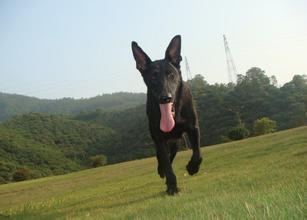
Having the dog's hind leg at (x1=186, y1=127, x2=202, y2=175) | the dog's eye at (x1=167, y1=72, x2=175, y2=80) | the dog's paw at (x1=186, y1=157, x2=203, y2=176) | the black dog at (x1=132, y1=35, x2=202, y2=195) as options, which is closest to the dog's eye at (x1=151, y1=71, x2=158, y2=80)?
the black dog at (x1=132, y1=35, x2=202, y2=195)

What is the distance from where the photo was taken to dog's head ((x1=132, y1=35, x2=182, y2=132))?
8516 millimetres

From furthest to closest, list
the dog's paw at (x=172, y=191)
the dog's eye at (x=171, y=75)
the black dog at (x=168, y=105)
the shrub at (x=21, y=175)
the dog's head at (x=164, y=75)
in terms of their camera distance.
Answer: the shrub at (x=21, y=175), the dog's paw at (x=172, y=191), the dog's eye at (x=171, y=75), the black dog at (x=168, y=105), the dog's head at (x=164, y=75)

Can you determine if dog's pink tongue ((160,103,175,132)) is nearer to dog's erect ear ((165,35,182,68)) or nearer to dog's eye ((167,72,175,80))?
dog's eye ((167,72,175,80))

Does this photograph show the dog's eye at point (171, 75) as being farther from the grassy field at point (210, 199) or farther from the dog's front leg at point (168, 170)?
the grassy field at point (210, 199)

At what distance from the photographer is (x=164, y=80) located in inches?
337

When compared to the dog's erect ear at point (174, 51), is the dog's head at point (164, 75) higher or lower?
lower

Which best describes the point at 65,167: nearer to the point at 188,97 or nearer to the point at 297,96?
the point at 297,96

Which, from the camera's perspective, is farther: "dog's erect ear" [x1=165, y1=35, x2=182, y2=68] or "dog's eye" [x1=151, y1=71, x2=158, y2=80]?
"dog's erect ear" [x1=165, y1=35, x2=182, y2=68]

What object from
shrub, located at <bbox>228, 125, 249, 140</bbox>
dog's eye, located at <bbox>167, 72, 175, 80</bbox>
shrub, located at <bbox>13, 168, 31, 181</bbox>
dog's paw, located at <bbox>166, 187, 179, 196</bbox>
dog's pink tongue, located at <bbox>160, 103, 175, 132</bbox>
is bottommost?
shrub, located at <bbox>13, 168, 31, 181</bbox>

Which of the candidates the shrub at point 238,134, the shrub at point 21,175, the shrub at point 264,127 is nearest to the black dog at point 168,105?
the shrub at point 238,134

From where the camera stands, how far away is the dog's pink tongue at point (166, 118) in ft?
28.7

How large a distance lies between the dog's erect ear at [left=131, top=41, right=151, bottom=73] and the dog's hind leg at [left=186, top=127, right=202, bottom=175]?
157cm

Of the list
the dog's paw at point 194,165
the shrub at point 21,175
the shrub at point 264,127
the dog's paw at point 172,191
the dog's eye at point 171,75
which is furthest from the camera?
the shrub at point 21,175

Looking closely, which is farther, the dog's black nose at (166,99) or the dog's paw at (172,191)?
the dog's paw at (172,191)
